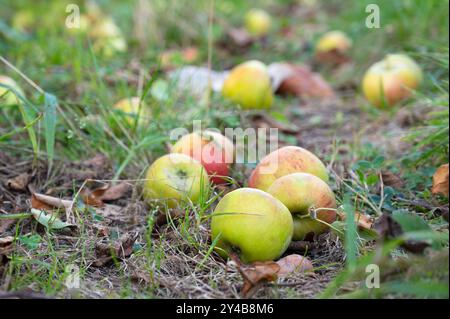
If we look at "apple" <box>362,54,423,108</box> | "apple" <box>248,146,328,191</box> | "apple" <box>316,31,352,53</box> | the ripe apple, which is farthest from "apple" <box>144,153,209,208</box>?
"apple" <box>316,31,352,53</box>

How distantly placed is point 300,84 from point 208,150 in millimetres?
1721

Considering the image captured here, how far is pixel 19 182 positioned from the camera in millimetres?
2314

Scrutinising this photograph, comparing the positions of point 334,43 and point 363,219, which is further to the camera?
point 334,43

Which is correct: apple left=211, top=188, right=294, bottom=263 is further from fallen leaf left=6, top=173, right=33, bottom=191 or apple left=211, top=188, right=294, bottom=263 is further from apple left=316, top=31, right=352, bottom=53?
apple left=316, top=31, right=352, bottom=53

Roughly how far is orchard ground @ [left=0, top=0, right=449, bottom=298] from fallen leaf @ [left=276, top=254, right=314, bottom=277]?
0.02 meters

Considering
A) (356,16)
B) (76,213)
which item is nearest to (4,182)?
(76,213)

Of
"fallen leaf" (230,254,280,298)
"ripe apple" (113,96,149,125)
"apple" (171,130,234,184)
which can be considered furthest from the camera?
"ripe apple" (113,96,149,125)

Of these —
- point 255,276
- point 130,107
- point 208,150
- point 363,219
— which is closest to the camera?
point 255,276

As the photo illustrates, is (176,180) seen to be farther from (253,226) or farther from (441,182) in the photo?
(441,182)

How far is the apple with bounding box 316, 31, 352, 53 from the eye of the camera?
440 centimetres

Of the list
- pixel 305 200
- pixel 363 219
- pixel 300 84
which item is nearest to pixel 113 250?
pixel 305 200

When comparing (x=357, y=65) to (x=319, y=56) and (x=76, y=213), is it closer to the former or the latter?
(x=319, y=56)

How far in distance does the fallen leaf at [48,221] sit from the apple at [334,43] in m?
2.88
